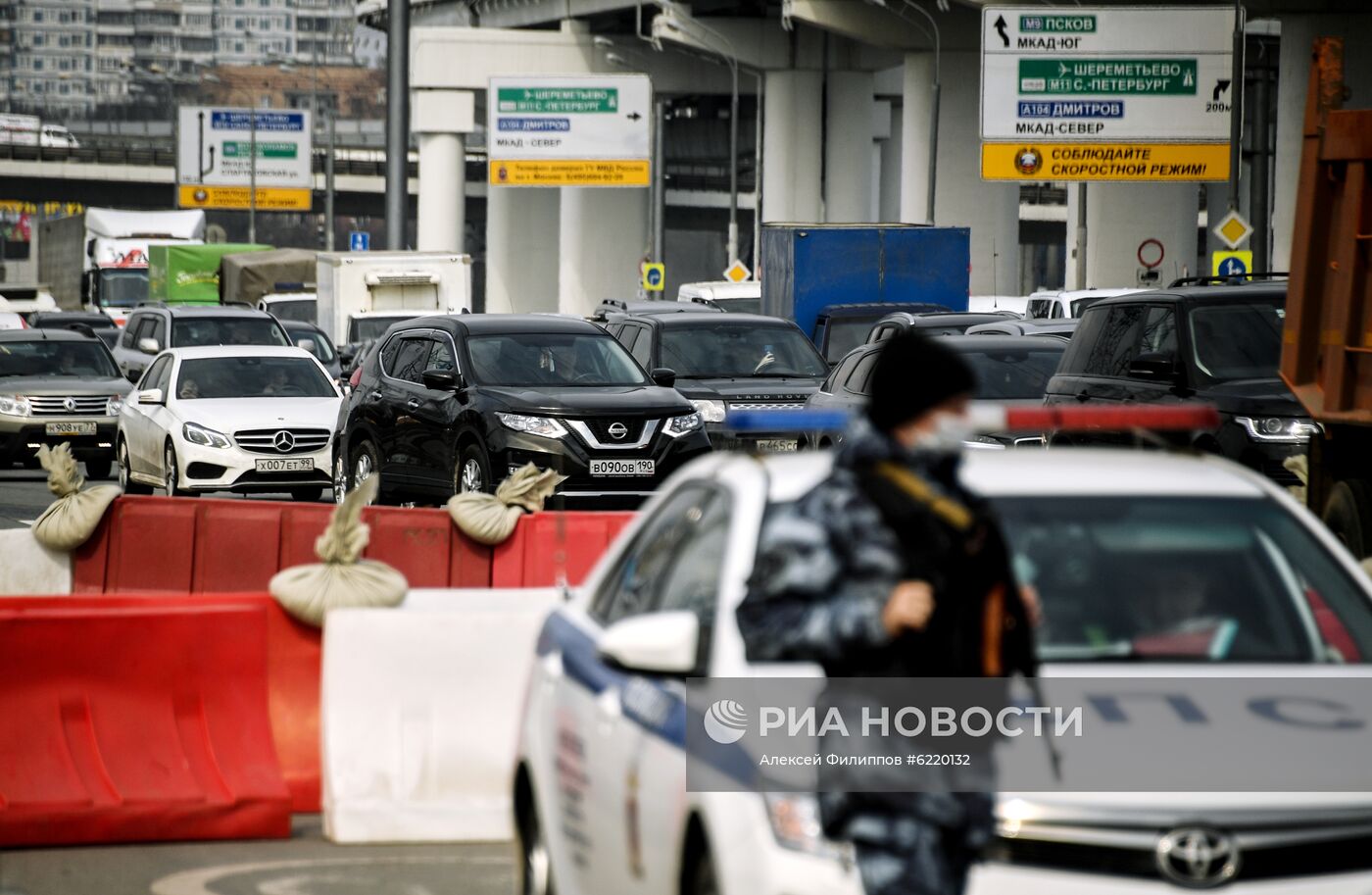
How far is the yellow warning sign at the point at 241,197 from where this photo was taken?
90500mm

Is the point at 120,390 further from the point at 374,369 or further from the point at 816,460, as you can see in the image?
the point at 816,460

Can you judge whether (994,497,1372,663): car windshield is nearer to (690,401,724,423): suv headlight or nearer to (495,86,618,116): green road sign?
(690,401,724,423): suv headlight

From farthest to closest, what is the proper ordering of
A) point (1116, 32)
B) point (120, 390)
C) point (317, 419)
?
point (1116, 32), point (120, 390), point (317, 419)

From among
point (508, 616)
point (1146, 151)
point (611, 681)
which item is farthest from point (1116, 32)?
→ point (611, 681)

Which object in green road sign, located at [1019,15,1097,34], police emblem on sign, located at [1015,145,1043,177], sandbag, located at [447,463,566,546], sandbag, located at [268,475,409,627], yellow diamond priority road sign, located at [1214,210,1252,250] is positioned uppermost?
green road sign, located at [1019,15,1097,34]

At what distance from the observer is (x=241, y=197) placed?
298 ft

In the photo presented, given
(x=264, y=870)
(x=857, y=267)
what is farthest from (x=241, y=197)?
(x=264, y=870)

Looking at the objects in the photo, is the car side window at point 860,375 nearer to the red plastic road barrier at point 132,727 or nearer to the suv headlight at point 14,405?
the suv headlight at point 14,405

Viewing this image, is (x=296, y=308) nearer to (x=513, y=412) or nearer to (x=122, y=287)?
(x=122, y=287)

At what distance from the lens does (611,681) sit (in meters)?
5.54

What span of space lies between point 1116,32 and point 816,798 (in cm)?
3881

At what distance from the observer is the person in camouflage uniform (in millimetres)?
4230

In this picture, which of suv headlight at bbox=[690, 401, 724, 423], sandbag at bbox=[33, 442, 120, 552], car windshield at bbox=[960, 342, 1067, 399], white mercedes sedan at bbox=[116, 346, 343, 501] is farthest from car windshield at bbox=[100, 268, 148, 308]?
sandbag at bbox=[33, 442, 120, 552]

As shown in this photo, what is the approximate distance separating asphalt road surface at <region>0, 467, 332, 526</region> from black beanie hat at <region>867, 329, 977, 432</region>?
16200 mm
